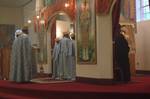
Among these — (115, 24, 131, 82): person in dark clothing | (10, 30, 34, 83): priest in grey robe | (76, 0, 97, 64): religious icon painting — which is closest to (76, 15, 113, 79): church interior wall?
(76, 0, 97, 64): religious icon painting

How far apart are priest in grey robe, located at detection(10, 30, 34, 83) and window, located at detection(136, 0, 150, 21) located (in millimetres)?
Result: 6314

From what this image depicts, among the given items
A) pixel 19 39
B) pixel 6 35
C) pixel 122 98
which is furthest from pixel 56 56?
pixel 6 35

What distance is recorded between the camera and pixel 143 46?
14.7m

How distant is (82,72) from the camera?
10336 mm

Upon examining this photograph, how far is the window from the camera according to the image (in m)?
14.7

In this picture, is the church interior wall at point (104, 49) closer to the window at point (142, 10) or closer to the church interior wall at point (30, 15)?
the window at point (142, 10)

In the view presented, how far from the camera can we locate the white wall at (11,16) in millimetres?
22016

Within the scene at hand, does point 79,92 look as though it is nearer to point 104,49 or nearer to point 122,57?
point 104,49

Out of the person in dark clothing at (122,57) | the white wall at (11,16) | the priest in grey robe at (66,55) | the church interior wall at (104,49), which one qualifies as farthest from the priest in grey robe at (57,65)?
the white wall at (11,16)

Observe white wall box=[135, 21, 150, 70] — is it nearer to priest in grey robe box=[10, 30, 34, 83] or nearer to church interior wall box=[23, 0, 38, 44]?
priest in grey robe box=[10, 30, 34, 83]

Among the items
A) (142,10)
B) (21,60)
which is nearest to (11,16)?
(142,10)

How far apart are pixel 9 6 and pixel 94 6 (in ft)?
43.6

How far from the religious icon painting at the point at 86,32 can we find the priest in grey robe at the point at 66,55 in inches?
53.4

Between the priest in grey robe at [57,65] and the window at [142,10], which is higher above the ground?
the window at [142,10]
